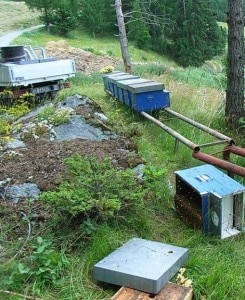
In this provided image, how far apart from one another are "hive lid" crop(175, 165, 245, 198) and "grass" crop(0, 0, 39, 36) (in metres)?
53.9

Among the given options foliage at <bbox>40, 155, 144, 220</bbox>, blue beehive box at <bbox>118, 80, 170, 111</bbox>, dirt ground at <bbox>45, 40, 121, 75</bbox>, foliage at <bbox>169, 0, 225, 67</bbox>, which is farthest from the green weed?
foliage at <bbox>169, 0, 225, 67</bbox>

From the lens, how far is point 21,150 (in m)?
5.83

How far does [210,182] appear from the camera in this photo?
14.7ft

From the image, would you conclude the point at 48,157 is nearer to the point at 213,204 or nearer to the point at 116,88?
the point at 213,204

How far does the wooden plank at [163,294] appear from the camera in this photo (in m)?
3.20

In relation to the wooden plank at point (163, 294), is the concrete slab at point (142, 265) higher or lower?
higher

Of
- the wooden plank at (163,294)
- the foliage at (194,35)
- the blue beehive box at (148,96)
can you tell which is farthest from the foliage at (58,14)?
the wooden plank at (163,294)

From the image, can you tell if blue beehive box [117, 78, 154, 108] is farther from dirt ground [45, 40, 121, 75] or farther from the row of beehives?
dirt ground [45, 40, 121, 75]

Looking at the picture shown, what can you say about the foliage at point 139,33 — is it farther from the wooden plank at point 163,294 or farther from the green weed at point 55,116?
the wooden plank at point 163,294

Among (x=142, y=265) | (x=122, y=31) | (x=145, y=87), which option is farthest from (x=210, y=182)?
(x=122, y=31)

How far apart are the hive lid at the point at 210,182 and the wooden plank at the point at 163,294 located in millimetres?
1139

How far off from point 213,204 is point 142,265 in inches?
43.6

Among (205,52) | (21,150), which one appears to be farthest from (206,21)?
(21,150)

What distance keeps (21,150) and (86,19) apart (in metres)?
55.4
